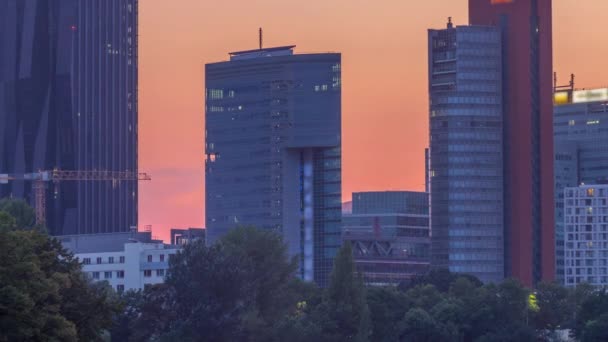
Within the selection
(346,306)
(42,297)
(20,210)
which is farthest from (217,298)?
(42,297)

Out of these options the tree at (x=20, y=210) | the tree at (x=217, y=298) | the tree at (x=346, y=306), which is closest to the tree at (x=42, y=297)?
the tree at (x=217, y=298)

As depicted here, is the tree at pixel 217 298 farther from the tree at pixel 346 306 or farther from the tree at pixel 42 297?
the tree at pixel 42 297

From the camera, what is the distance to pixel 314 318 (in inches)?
7224

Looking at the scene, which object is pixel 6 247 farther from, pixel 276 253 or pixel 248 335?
pixel 276 253

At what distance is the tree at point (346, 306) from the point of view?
182m

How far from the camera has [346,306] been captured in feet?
601

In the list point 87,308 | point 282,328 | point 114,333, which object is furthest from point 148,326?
point 87,308

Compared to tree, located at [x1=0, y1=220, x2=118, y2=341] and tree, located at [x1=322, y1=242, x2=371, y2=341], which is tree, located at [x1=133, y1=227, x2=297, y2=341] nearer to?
tree, located at [x1=322, y1=242, x2=371, y2=341]

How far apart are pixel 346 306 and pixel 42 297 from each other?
75.8m

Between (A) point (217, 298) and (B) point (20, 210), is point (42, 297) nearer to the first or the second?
(A) point (217, 298)

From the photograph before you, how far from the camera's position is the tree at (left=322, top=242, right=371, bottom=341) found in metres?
182

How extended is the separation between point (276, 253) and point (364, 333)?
13626 mm

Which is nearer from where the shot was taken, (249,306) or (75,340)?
(75,340)

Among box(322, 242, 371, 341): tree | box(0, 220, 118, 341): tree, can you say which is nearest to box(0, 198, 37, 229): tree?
box(322, 242, 371, 341): tree
